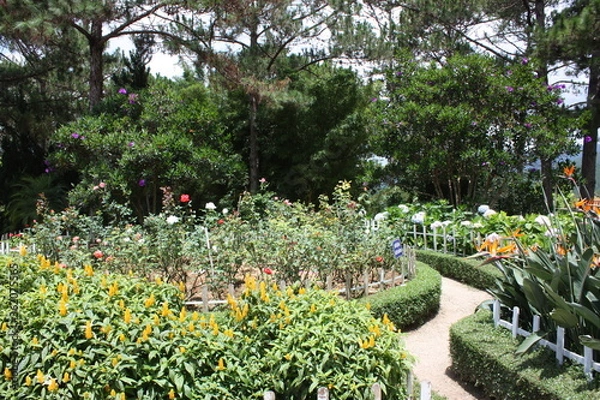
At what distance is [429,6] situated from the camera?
550 inches

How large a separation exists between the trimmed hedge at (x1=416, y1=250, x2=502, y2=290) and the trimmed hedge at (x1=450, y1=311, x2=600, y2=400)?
8.35 feet

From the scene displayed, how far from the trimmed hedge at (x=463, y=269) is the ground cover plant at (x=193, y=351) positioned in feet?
14.2

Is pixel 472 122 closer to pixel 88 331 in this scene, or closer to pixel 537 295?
pixel 537 295

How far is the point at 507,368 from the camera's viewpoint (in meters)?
3.39

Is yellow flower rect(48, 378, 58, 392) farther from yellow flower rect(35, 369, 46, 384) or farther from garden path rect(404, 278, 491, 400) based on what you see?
garden path rect(404, 278, 491, 400)

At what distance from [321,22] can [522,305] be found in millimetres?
11498

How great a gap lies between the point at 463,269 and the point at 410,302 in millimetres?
2516

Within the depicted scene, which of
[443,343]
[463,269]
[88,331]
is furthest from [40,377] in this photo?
[463,269]

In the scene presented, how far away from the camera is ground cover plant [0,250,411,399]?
2377 mm

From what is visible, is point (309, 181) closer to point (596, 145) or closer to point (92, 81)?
point (92, 81)

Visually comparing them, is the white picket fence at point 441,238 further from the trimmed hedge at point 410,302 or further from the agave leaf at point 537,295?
the agave leaf at point 537,295

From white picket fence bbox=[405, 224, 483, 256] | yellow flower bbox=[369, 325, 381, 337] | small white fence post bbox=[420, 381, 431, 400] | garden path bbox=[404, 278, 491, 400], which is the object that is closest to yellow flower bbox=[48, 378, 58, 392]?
yellow flower bbox=[369, 325, 381, 337]

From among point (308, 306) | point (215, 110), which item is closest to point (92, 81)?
point (215, 110)

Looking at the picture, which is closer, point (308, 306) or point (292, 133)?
point (308, 306)
